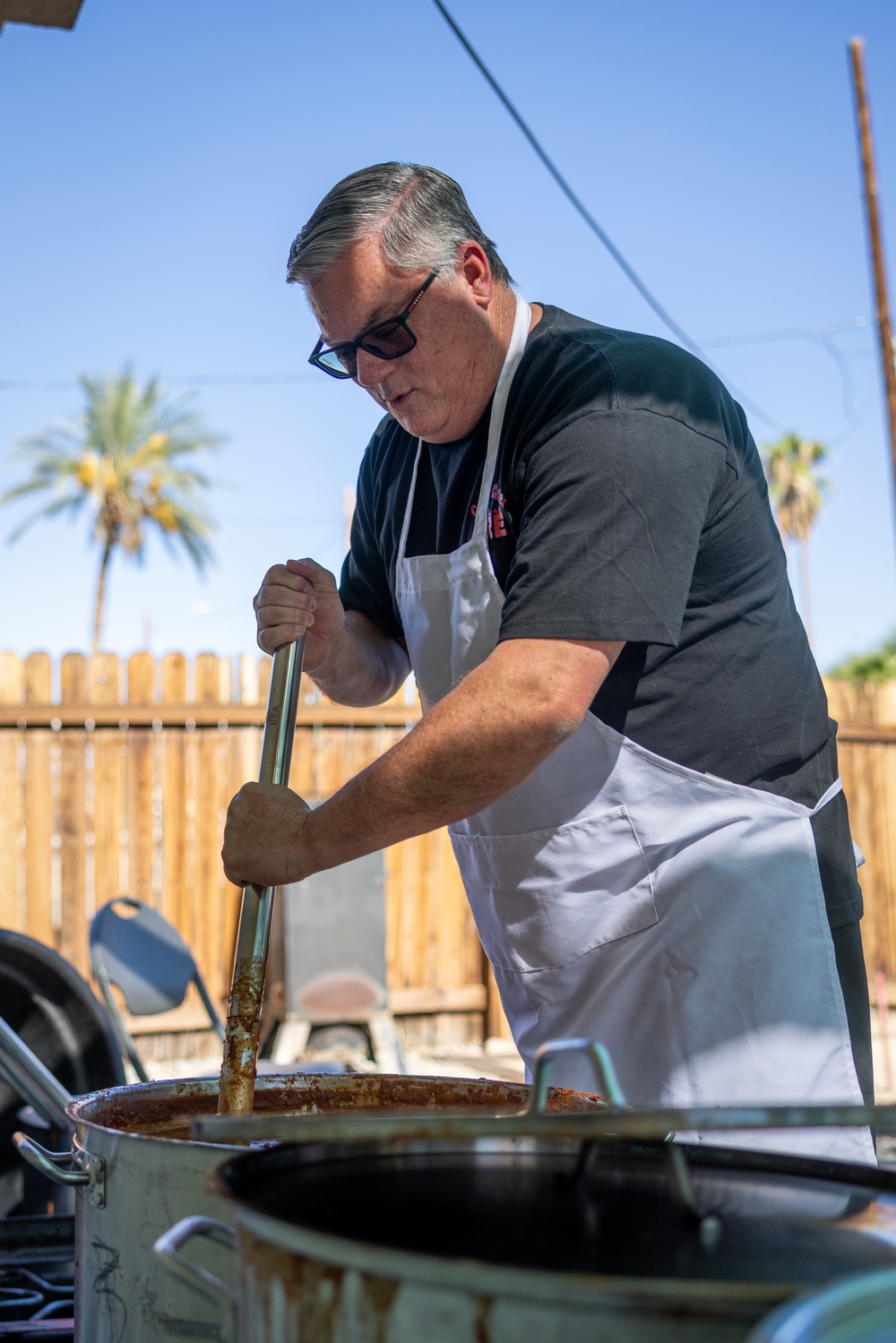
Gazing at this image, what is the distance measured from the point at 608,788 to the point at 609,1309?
110 cm

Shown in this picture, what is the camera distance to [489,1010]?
6.44 m

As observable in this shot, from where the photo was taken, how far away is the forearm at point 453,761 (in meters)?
1.28

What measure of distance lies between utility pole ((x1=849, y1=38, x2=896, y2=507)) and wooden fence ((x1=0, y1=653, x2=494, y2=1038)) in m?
5.66

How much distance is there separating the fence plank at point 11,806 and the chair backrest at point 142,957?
2264mm

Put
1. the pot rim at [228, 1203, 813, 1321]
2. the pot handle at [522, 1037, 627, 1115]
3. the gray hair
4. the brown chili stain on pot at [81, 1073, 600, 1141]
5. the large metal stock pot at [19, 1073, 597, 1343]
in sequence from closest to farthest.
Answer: the pot rim at [228, 1203, 813, 1321], the pot handle at [522, 1037, 627, 1115], the large metal stock pot at [19, 1073, 597, 1343], the brown chili stain on pot at [81, 1073, 600, 1141], the gray hair

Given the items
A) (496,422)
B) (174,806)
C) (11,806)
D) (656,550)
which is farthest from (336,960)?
(656,550)

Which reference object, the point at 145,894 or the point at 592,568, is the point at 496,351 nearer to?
the point at 592,568

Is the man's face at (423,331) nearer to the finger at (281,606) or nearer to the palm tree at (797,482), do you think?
the finger at (281,606)

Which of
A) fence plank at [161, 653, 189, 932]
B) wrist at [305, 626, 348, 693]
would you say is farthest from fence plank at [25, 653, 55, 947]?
wrist at [305, 626, 348, 693]

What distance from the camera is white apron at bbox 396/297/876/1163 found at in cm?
154

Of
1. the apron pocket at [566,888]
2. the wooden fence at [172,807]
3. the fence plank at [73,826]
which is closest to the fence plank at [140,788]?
the wooden fence at [172,807]

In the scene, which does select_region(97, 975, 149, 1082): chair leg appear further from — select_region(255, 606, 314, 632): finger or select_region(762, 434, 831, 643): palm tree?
select_region(762, 434, 831, 643): palm tree

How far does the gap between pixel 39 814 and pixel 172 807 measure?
64 cm

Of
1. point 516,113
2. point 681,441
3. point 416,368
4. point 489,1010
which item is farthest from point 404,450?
point 489,1010
